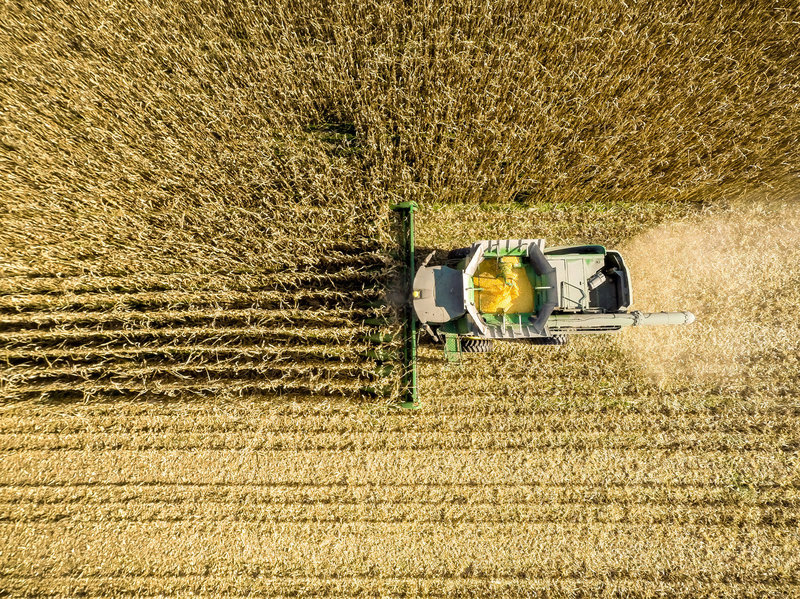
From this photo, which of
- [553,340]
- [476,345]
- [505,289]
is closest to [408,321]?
[476,345]

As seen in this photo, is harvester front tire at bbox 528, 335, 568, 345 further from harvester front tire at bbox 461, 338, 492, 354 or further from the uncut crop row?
the uncut crop row

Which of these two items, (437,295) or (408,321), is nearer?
(437,295)

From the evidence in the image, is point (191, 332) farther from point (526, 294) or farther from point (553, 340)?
point (553, 340)

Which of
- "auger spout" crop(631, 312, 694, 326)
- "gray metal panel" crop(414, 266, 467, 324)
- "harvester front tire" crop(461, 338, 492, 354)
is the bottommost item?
"harvester front tire" crop(461, 338, 492, 354)

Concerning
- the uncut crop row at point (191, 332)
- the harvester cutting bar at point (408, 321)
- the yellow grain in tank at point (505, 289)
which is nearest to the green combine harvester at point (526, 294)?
the yellow grain in tank at point (505, 289)

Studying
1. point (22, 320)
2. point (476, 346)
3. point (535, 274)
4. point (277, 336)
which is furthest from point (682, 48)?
point (22, 320)

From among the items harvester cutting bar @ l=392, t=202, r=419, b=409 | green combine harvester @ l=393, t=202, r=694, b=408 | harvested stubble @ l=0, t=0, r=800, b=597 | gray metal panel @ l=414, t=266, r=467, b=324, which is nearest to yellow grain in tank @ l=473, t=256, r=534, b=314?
green combine harvester @ l=393, t=202, r=694, b=408
